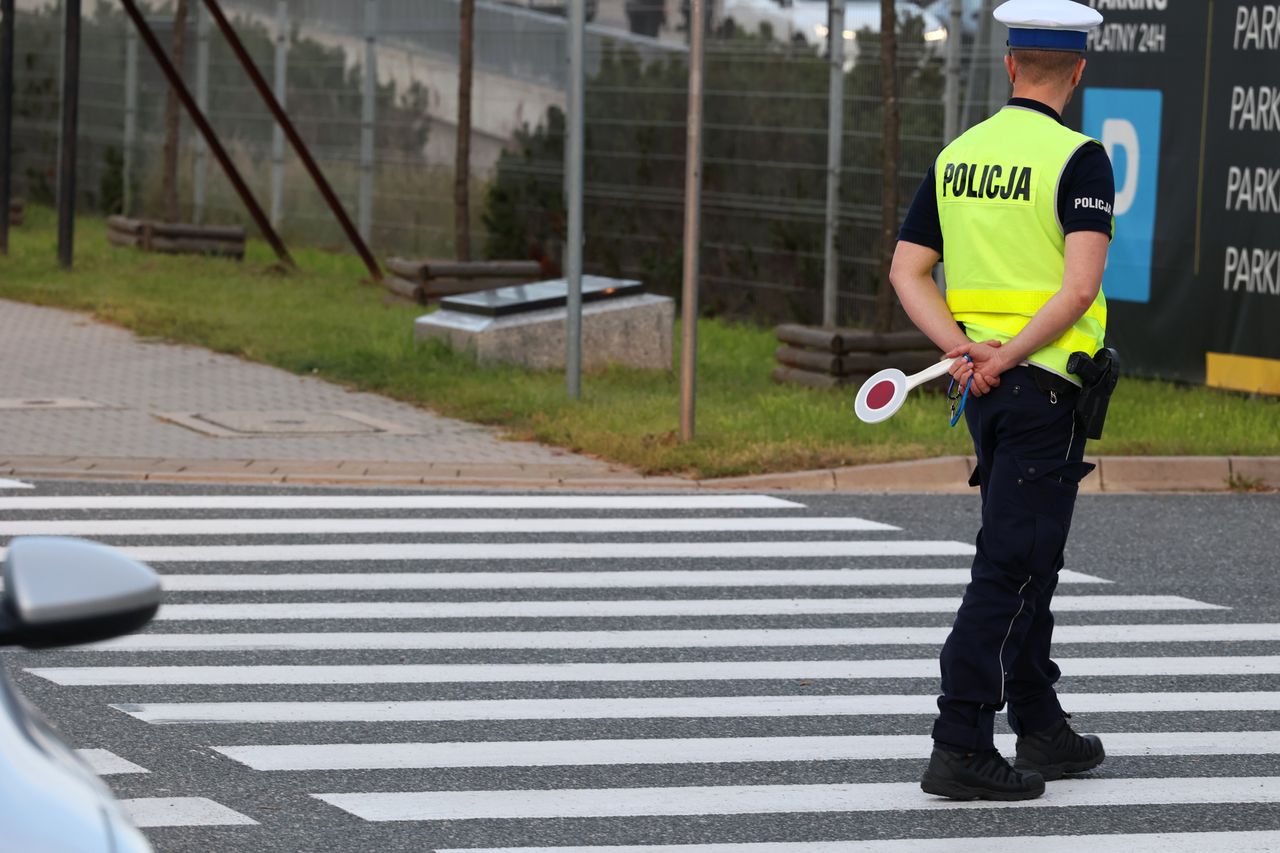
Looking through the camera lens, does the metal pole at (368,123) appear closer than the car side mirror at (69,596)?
No

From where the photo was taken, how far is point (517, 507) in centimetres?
1029

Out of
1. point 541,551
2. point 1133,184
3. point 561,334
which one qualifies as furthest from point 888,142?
point 541,551

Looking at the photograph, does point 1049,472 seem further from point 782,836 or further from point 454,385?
point 454,385

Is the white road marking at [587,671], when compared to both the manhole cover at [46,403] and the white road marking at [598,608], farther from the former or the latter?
the manhole cover at [46,403]

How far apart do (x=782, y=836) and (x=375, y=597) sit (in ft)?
10.6

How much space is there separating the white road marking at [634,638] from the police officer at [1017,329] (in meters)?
2.01

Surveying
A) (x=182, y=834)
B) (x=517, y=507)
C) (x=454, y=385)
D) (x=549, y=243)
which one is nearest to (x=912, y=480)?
(x=517, y=507)

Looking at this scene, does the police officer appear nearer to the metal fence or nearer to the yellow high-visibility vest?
the yellow high-visibility vest

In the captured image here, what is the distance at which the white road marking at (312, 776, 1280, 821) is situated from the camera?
5504mm

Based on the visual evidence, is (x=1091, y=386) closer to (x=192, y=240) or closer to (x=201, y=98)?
(x=192, y=240)

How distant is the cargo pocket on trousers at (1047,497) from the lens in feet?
18.0

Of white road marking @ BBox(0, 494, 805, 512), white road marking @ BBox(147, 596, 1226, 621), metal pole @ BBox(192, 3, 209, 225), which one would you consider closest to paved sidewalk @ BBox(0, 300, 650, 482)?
white road marking @ BBox(0, 494, 805, 512)

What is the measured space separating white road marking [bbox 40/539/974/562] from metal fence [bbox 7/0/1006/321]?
786cm

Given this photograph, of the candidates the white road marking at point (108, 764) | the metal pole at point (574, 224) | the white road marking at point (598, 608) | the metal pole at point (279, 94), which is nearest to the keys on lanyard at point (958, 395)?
the white road marking at point (108, 764)
